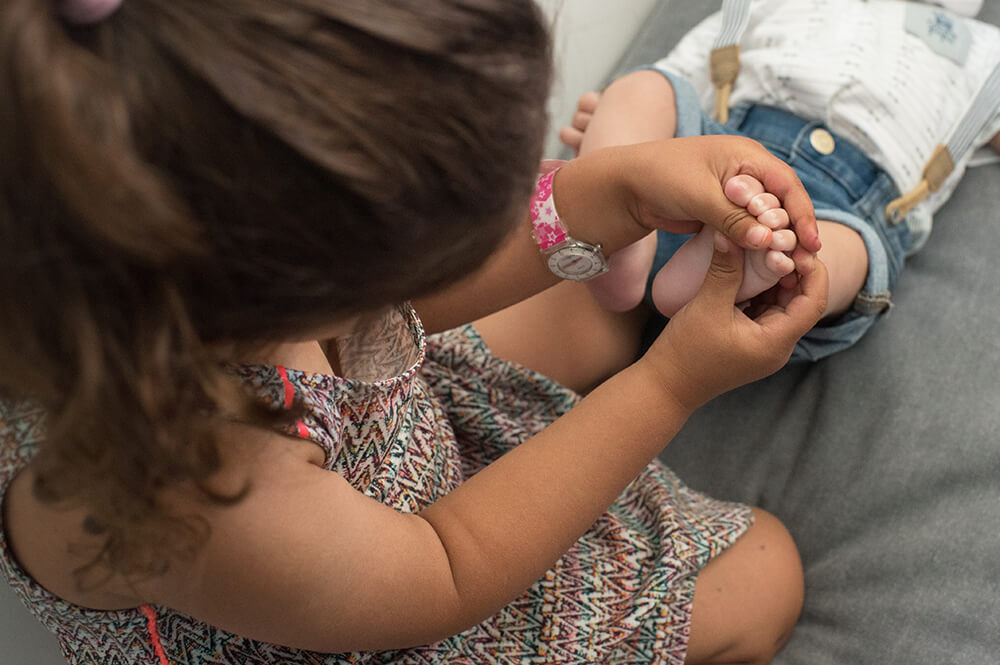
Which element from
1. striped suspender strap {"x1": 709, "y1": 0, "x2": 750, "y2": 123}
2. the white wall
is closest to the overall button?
striped suspender strap {"x1": 709, "y1": 0, "x2": 750, "y2": 123}

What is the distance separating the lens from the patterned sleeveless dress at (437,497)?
58 cm

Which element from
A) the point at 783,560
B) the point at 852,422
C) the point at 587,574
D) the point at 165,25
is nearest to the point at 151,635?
the point at 587,574

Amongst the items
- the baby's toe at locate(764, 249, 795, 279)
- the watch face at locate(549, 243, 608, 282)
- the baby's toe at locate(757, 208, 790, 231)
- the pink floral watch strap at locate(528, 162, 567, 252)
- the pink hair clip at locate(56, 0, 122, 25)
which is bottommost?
the watch face at locate(549, 243, 608, 282)

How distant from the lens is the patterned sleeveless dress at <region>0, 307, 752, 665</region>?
58 centimetres

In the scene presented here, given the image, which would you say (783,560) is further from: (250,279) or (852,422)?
(250,279)

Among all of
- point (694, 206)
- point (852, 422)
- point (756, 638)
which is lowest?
point (756, 638)

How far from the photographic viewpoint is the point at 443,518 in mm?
607

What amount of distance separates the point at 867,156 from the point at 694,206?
495 mm

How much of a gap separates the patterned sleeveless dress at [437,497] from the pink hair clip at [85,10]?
0.22 meters

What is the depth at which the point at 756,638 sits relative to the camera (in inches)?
32.1

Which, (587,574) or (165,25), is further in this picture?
(587,574)

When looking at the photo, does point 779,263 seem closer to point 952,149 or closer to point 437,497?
point 437,497

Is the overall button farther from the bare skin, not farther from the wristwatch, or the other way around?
the wristwatch

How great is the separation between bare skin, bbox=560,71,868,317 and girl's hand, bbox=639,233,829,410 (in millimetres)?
25
